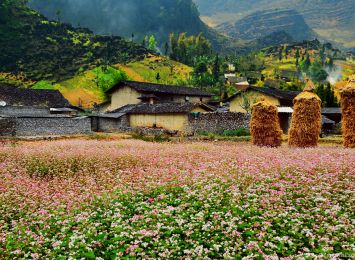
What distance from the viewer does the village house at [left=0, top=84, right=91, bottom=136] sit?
3628 cm

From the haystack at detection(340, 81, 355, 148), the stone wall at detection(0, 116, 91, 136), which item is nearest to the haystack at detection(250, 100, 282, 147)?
the haystack at detection(340, 81, 355, 148)

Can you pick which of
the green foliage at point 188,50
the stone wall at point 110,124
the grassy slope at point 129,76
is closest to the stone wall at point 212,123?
the stone wall at point 110,124

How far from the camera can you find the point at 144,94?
61.6 metres

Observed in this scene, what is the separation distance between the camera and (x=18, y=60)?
107 meters

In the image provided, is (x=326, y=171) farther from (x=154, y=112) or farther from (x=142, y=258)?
(x=154, y=112)

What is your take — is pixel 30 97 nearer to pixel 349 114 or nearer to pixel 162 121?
pixel 162 121

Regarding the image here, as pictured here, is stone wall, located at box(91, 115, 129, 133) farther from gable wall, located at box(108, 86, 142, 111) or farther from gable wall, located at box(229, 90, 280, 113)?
gable wall, located at box(229, 90, 280, 113)

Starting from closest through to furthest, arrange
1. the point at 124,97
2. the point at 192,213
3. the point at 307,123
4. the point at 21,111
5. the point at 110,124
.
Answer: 1. the point at 192,213
2. the point at 307,123
3. the point at 21,111
4. the point at 110,124
5. the point at 124,97

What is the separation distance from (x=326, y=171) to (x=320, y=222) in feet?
9.72

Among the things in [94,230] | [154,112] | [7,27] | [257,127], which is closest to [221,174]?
[94,230]

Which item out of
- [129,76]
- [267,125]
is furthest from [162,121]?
[129,76]

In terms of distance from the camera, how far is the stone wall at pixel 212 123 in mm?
43594

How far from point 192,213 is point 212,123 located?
118 ft

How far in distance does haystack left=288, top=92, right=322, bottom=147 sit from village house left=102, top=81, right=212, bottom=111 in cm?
3768
